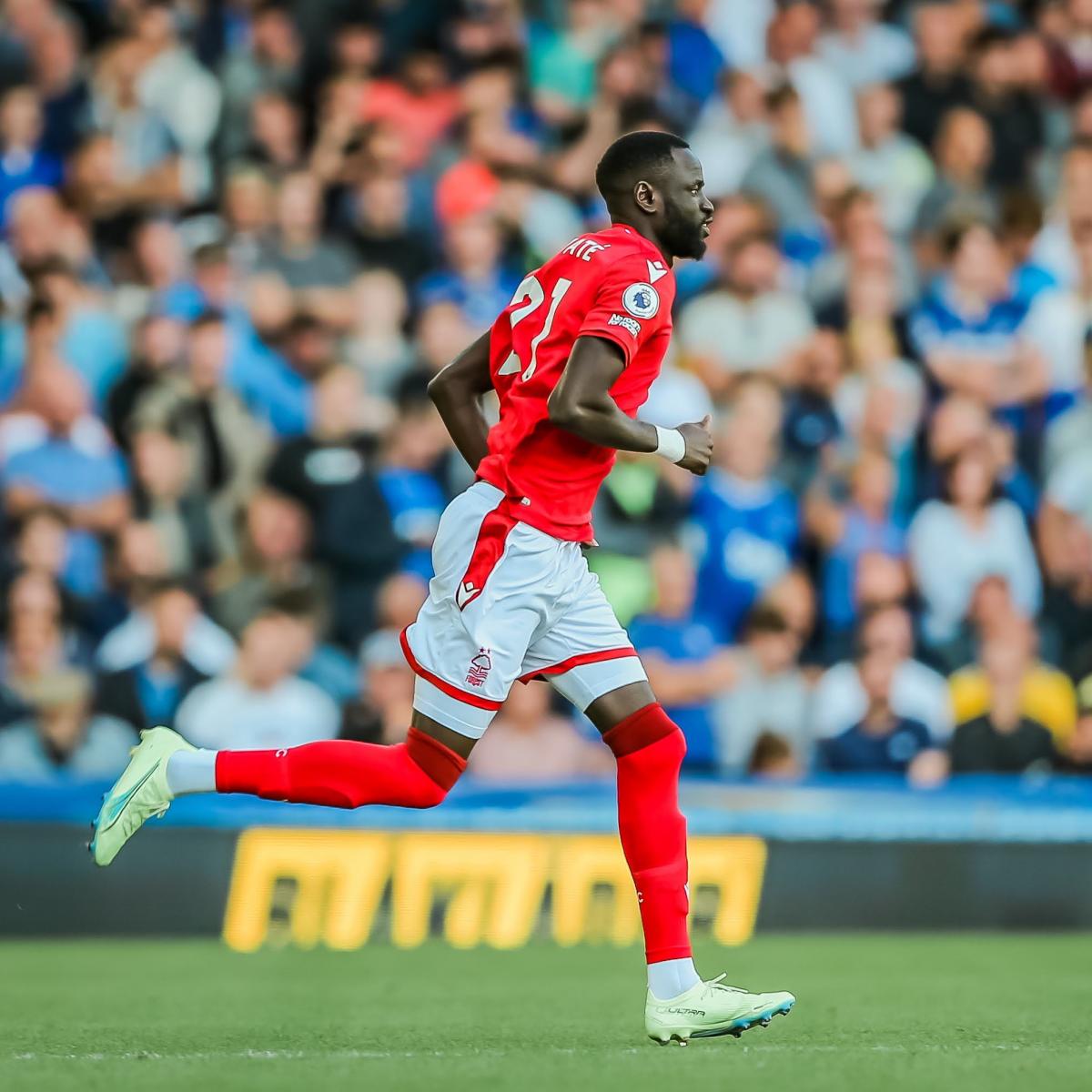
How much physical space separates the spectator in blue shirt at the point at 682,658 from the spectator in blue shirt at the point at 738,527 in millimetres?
373

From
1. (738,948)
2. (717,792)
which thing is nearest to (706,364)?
(717,792)

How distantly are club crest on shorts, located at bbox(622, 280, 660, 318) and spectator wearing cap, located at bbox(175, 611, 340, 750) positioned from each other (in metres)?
4.82

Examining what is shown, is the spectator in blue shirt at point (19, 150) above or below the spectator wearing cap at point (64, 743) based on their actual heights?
above

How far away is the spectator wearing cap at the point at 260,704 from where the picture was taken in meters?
9.80

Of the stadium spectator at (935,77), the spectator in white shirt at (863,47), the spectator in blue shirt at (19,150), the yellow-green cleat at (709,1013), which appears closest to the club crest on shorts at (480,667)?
the yellow-green cleat at (709,1013)

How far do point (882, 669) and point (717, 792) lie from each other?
53.6 inches

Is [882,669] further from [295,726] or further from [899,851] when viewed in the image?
[295,726]

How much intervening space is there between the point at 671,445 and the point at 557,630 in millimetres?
593

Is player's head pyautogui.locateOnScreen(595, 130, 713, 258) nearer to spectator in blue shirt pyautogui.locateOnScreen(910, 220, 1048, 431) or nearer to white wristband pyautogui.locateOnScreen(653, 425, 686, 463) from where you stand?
white wristband pyautogui.locateOnScreen(653, 425, 686, 463)

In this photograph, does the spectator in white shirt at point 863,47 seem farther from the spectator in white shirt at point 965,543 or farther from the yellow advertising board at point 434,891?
the yellow advertising board at point 434,891

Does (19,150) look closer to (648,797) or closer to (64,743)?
(64,743)

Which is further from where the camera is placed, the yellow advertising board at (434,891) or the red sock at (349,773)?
the yellow advertising board at (434,891)

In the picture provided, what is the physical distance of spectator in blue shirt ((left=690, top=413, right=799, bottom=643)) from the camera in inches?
438

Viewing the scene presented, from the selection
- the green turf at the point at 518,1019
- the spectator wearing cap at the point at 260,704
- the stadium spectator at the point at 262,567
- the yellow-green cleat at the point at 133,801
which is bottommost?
the green turf at the point at 518,1019
